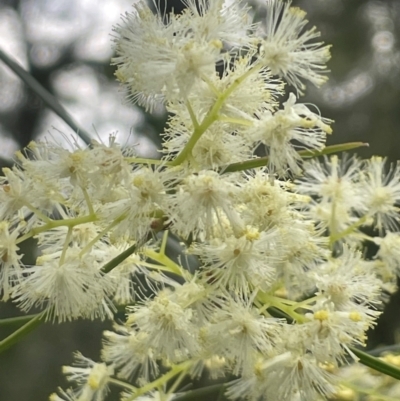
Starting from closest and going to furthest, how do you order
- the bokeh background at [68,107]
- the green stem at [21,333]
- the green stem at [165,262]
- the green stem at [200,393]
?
the green stem at [21,333]
the green stem at [165,262]
the green stem at [200,393]
the bokeh background at [68,107]

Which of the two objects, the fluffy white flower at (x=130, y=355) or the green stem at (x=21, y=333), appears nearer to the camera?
the green stem at (x=21, y=333)

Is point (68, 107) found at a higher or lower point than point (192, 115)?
higher

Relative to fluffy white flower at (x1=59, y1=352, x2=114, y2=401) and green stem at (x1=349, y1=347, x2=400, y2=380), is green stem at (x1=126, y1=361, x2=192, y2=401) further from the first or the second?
green stem at (x1=349, y1=347, x2=400, y2=380)

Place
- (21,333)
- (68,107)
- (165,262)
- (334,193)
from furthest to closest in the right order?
(68,107)
(334,193)
(165,262)
(21,333)

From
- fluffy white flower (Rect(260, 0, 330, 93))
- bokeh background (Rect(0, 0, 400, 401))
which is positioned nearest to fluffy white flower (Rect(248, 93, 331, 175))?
fluffy white flower (Rect(260, 0, 330, 93))

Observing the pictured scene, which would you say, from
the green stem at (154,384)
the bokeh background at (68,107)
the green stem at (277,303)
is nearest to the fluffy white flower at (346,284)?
the green stem at (277,303)

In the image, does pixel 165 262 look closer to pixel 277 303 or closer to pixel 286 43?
pixel 277 303

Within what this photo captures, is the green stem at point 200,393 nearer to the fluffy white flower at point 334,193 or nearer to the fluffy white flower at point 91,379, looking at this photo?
the fluffy white flower at point 91,379

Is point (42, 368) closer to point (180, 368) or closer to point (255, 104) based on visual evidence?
point (180, 368)

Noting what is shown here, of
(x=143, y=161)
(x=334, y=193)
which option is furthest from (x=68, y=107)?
(x=143, y=161)

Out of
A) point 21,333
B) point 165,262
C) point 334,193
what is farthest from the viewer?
point 334,193

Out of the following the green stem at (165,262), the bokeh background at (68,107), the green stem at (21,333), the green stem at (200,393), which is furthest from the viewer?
the bokeh background at (68,107)
